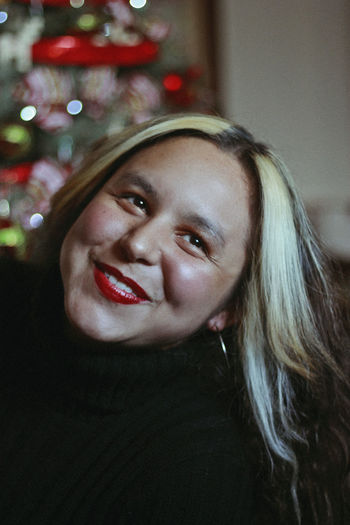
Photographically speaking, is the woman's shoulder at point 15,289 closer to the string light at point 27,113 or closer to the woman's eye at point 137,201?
the woman's eye at point 137,201

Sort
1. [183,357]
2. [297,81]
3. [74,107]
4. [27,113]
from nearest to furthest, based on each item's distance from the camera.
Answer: [183,357]
[27,113]
[74,107]
[297,81]

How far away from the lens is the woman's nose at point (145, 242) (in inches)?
35.4

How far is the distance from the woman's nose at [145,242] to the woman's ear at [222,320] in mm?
224

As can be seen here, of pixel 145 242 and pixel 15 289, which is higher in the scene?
pixel 145 242

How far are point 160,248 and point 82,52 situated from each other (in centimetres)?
138

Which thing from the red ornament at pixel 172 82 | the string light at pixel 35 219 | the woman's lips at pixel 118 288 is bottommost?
the string light at pixel 35 219

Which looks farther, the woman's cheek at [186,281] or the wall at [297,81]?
the wall at [297,81]

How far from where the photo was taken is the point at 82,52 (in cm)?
205

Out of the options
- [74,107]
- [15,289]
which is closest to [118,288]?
[15,289]

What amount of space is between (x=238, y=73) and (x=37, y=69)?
1.69 m

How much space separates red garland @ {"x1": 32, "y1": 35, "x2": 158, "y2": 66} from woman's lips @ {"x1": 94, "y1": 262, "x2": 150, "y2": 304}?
53.8 inches

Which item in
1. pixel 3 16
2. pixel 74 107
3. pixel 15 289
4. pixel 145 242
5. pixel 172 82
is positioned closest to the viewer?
pixel 145 242

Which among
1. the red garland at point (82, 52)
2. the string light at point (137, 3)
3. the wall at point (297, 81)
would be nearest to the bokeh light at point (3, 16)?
the red garland at point (82, 52)

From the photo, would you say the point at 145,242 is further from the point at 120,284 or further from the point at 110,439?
the point at 110,439
